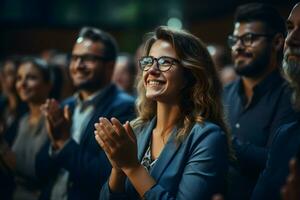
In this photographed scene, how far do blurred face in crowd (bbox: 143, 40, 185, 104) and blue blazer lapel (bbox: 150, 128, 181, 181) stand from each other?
0.20m

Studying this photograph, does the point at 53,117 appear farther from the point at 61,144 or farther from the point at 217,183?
the point at 217,183

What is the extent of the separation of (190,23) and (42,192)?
4.84 metres

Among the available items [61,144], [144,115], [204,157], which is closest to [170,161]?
[204,157]

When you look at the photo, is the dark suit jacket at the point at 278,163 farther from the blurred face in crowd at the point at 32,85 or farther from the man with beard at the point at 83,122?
the blurred face in crowd at the point at 32,85

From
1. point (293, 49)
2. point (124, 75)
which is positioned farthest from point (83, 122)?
point (124, 75)

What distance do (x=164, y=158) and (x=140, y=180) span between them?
156 millimetres

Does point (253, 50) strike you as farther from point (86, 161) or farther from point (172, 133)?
point (86, 161)

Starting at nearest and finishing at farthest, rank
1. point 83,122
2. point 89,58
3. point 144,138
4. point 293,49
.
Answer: point 293,49
point 144,138
point 83,122
point 89,58

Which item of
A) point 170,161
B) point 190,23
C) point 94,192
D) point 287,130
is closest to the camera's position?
point 287,130

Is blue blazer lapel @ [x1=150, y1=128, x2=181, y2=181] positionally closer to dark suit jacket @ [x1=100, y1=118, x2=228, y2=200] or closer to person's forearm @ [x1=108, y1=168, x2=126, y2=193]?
dark suit jacket @ [x1=100, y1=118, x2=228, y2=200]

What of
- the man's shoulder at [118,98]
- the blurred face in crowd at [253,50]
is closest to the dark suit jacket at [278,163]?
the blurred face in crowd at [253,50]

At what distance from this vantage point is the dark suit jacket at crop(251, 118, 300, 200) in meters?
1.79

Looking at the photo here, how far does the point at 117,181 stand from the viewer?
6.53ft

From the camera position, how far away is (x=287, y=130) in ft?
6.08
